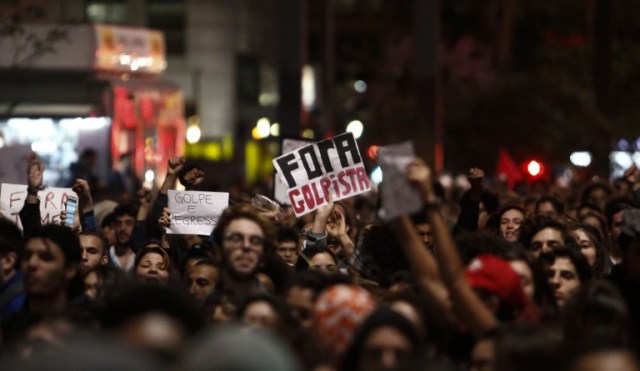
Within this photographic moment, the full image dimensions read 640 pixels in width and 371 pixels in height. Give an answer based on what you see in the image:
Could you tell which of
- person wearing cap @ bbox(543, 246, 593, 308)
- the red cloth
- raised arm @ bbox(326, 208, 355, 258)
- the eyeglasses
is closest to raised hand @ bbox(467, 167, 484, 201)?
raised arm @ bbox(326, 208, 355, 258)

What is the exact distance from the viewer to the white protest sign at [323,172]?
1196 cm

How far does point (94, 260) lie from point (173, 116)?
71.3 ft

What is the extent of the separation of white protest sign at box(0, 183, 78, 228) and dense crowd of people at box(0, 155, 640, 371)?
1.04 meters

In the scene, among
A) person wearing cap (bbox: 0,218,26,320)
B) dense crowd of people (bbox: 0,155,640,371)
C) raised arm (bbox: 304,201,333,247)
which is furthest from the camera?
raised arm (bbox: 304,201,333,247)

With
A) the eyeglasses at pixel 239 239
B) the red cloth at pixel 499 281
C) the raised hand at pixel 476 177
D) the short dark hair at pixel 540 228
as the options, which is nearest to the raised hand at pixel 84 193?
the raised hand at pixel 476 177

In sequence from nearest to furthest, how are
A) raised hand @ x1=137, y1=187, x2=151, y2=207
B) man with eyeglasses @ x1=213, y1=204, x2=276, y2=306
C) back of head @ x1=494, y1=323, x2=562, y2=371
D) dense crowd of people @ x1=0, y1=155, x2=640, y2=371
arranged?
dense crowd of people @ x1=0, y1=155, x2=640, y2=371 < back of head @ x1=494, y1=323, x2=562, y2=371 < man with eyeglasses @ x1=213, y1=204, x2=276, y2=306 < raised hand @ x1=137, y1=187, x2=151, y2=207

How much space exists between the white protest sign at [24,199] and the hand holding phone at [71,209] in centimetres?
3

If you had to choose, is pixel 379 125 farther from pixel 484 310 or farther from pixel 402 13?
pixel 484 310

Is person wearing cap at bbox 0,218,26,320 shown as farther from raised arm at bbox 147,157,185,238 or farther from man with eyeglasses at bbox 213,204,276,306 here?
raised arm at bbox 147,157,185,238

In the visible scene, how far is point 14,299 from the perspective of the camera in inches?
325

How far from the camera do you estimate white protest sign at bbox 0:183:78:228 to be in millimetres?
12188

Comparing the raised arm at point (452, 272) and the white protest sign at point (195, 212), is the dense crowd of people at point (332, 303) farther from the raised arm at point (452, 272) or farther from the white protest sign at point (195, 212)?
the white protest sign at point (195, 212)

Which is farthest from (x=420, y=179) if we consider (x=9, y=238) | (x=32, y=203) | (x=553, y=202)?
(x=553, y=202)

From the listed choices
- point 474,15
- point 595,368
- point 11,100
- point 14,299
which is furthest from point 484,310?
point 474,15
